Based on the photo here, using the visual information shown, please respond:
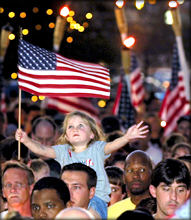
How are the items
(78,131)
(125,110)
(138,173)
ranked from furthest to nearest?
(125,110) → (78,131) → (138,173)

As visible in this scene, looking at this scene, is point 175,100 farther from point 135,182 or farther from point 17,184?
point 17,184

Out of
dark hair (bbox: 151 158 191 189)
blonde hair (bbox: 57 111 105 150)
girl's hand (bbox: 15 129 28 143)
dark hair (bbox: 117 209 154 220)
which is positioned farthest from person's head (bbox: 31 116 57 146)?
dark hair (bbox: 117 209 154 220)

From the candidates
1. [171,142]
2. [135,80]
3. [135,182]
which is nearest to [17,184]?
[135,182]

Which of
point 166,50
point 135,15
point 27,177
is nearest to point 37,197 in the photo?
point 27,177

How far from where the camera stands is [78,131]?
9359 millimetres

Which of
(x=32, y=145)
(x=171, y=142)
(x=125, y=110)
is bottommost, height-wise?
(x=32, y=145)

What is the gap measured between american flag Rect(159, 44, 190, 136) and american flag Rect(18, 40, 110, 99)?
259 inches

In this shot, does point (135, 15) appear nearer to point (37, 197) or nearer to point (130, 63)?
point (130, 63)

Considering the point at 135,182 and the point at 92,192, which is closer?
the point at 92,192

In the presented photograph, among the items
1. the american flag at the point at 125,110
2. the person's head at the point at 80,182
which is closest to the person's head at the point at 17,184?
the person's head at the point at 80,182

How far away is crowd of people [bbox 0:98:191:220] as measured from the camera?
7.40 meters

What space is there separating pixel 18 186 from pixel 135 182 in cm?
143

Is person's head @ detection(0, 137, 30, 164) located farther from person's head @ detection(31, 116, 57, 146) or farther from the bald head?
the bald head

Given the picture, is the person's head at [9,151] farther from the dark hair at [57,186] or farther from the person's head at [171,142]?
the dark hair at [57,186]
